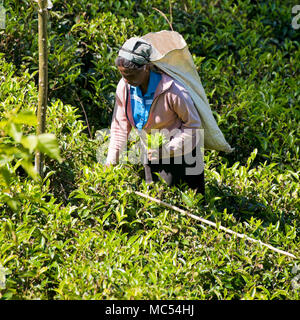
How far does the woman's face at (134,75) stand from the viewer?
3207 millimetres

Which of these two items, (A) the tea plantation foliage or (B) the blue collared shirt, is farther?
(B) the blue collared shirt

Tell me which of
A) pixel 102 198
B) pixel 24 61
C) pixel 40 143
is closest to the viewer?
pixel 40 143

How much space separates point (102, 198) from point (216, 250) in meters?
0.81

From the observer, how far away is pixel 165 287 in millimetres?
3051

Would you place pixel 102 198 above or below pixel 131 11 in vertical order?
below

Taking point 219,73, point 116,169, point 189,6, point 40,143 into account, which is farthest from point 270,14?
point 40,143

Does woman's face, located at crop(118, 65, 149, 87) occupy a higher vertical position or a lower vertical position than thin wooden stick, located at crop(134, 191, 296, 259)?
higher

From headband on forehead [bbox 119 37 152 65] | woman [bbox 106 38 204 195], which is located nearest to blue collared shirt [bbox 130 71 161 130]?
woman [bbox 106 38 204 195]

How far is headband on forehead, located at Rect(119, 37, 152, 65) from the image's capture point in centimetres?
318

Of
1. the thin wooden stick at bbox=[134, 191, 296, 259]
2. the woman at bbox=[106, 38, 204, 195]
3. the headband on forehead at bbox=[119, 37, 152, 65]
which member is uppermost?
the headband on forehead at bbox=[119, 37, 152, 65]

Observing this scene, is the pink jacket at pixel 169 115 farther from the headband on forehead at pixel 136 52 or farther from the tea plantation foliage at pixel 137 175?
the tea plantation foliage at pixel 137 175

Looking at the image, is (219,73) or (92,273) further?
(219,73)

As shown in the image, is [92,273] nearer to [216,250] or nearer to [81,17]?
[216,250]

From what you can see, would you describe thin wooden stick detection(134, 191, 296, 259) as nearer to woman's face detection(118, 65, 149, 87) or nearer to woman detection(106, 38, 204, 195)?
woman detection(106, 38, 204, 195)
